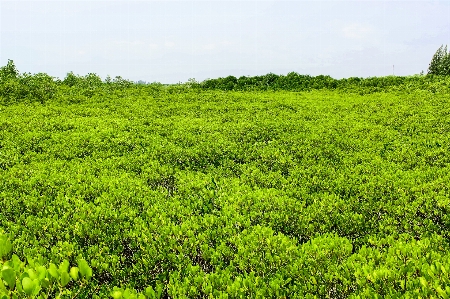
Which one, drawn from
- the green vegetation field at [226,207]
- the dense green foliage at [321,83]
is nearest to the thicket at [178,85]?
the dense green foliage at [321,83]

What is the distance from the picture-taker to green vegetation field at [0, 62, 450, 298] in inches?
183

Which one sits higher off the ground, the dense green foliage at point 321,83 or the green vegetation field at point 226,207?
the dense green foliage at point 321,83

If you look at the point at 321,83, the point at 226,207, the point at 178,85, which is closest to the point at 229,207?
the point at 226,207

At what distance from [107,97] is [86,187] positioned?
1655 centimetres

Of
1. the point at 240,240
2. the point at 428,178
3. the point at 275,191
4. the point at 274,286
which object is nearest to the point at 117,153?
the point at 275,191

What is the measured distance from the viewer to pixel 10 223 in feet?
21.2

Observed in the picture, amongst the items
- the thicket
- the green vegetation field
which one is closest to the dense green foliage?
the thicket

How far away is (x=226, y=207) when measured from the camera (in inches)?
280

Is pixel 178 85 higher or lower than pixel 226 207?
higher

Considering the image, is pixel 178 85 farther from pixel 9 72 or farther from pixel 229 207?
pixel 229 207

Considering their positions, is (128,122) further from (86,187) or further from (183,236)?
(183,236)

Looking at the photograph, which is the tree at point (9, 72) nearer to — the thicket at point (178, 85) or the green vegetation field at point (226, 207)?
the thicket at point (178, 85)

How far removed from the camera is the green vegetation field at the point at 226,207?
15.2 feet

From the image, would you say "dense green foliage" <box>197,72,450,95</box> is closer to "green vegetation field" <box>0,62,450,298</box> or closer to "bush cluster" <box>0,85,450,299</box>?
"green vegetation field" <box>0,62,450,298</box>
